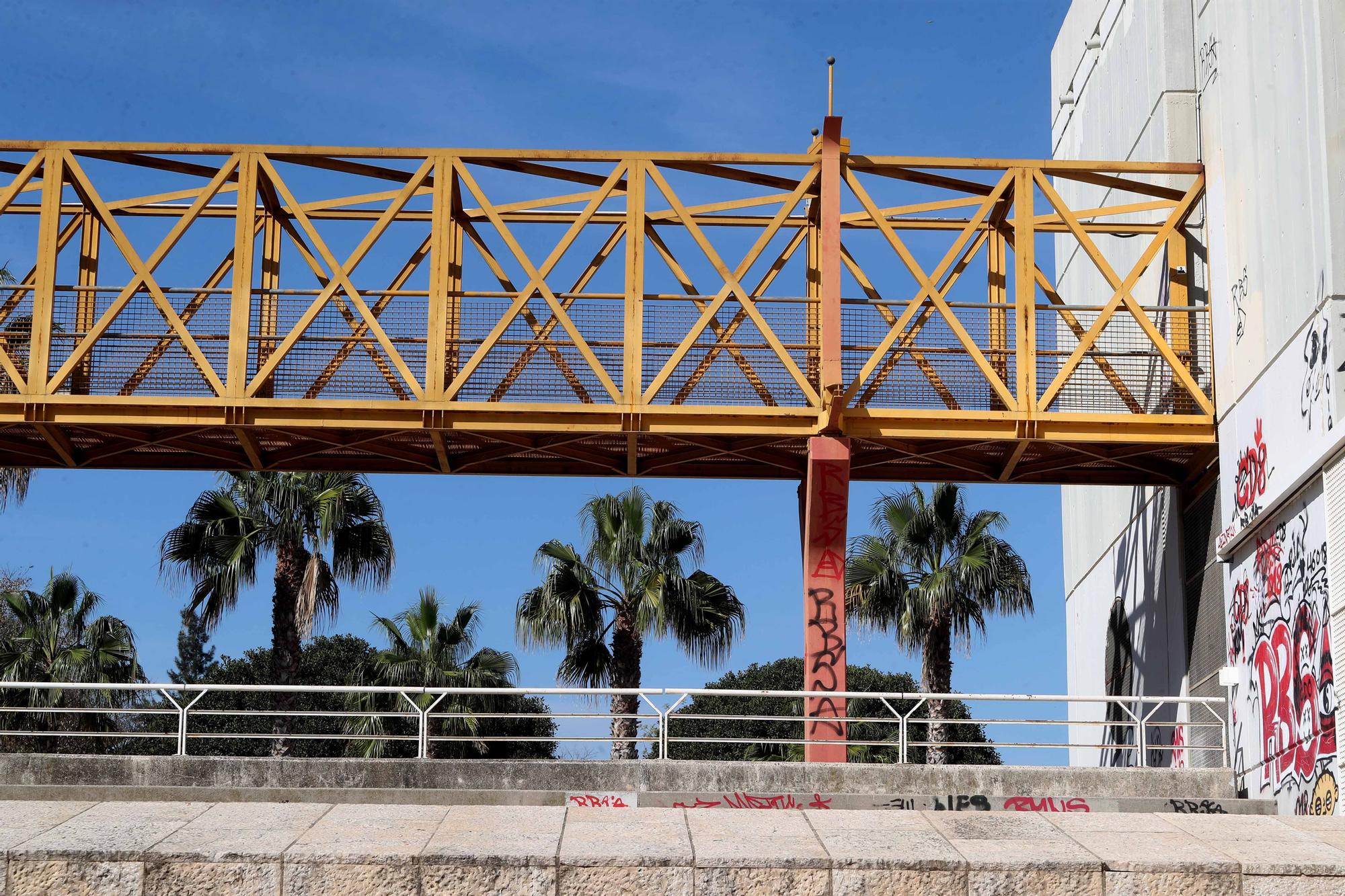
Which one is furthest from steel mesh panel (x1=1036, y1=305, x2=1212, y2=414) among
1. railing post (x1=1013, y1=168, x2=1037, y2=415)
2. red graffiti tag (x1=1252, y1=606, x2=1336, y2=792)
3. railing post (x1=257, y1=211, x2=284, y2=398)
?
railing post (x1=257, y1=211, x2=284, y2=398)

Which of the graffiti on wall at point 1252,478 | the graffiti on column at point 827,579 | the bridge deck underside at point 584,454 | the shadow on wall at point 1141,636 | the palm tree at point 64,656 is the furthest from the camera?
the palm tree at point 64,656

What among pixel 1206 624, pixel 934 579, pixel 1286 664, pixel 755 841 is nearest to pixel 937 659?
pixel 934 579

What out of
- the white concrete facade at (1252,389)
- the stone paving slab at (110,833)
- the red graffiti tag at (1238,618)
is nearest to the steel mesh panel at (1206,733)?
the white concrete facade at (1252,389)

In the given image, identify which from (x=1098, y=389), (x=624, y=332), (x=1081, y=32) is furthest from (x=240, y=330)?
(x=1081, y=32)

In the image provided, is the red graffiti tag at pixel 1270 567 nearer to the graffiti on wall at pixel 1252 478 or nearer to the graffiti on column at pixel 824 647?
the graffiti on wall at pixel 1252 478

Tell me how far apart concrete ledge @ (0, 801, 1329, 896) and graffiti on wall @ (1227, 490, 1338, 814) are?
5.37 meters

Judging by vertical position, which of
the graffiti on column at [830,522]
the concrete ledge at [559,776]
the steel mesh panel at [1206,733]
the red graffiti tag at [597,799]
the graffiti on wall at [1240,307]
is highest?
the graffiti on wall at [1240,307]

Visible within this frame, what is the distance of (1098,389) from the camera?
75.5 feet

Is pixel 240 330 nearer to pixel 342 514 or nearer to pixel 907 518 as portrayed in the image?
pixel 342 514

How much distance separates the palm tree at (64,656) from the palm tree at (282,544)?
1.82 meters

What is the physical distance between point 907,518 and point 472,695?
854cm

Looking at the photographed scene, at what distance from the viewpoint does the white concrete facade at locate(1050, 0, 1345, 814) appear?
1714 centimetres

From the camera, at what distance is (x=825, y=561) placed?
850 inches

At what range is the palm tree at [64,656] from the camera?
104 feet
